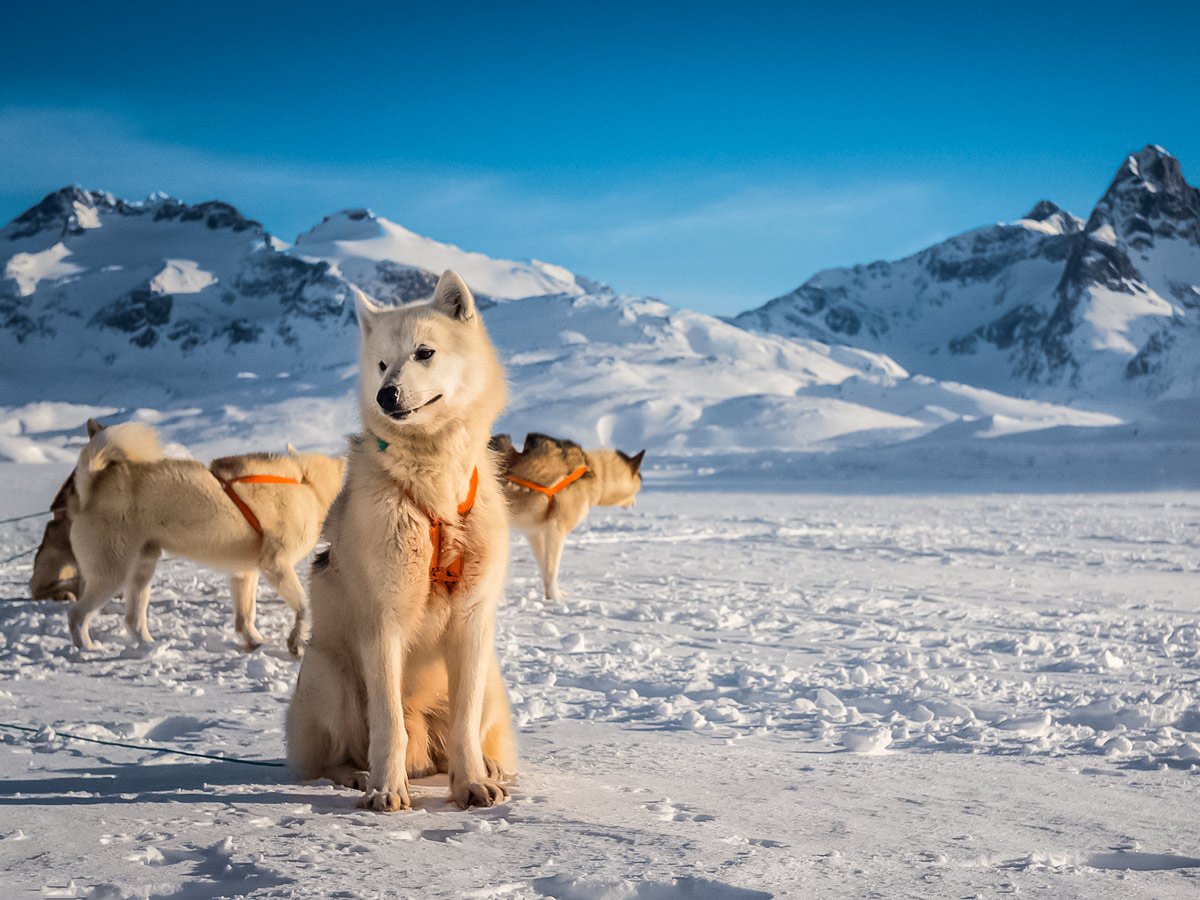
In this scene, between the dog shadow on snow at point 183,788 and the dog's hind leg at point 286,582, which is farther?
the dog's hind leg at point 286,582

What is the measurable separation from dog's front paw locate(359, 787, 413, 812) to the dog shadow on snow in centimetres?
5

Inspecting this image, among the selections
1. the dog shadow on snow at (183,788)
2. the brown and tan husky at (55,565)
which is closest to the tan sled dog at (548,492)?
the brown and tan husky at (55,565)

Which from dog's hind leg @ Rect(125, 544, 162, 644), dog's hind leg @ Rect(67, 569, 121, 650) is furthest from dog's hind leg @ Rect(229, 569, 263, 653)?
dog's hind leg @ Rect(67, 569, 121, 650)

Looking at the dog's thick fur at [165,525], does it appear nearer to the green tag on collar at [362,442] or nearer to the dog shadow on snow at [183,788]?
the dog shadow on snow at [183,788]

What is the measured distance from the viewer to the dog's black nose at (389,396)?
264 centimetres

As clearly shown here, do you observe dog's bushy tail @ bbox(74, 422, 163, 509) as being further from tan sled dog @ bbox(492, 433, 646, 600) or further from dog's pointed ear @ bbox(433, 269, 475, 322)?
dog's pointed ear @ bbox(433, 269, 475, 322)

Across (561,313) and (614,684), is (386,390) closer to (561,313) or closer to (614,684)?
(614,684)

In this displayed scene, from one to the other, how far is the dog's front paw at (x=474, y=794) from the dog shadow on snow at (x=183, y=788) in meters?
0.07

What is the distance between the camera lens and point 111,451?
18.2ft

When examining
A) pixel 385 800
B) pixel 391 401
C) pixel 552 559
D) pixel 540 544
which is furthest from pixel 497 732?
pixel 540 544

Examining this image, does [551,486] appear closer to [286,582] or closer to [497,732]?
[286,582]

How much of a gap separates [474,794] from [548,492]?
5.62m

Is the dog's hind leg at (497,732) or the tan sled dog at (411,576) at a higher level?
the tan sled dog at (411,576)

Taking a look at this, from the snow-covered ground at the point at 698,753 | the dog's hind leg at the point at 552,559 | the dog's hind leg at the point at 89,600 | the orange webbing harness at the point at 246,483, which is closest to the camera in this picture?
the snow-covered ground at the point at 698,753
